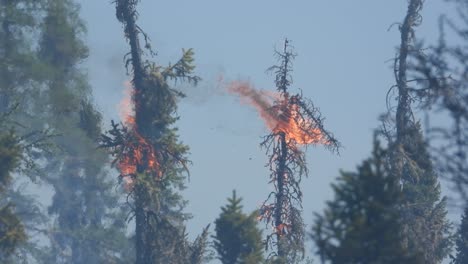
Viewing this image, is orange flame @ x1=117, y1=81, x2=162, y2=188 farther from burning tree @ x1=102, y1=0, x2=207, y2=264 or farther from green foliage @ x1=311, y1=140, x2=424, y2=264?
green foliage @ x1=311, y1=140, x2=424, y2=264

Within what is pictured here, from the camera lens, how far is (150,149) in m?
43.4

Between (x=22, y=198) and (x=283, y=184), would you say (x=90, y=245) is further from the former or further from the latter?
(x=283, y=184)

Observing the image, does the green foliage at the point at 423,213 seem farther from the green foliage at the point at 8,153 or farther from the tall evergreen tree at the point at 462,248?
the green foliage at the point at 8,153

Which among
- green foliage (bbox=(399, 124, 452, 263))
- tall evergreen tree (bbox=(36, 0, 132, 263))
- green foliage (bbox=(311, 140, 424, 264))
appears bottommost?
green foliage (bbox=(311, 140, 424, 264))

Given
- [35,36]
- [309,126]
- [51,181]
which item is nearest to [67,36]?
[35,36]

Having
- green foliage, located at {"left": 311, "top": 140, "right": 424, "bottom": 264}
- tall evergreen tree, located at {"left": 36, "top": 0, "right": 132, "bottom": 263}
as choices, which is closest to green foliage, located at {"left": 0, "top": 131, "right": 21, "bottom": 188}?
green foliage, located at {"left": 311, "top": 140, "right": 424, "bottom": 264}

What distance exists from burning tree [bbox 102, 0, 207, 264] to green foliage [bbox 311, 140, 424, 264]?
664 inches

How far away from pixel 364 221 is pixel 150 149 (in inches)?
777

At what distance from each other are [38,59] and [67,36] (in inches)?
153

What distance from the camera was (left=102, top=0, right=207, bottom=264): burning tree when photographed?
42125 millimetres

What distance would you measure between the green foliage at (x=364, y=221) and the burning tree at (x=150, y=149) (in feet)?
55.3

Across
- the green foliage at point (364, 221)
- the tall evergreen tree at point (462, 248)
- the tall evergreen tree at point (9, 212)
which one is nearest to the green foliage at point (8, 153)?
the tall evergreen tree at point (9, 212)

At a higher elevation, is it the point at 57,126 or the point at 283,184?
the point at 57,126

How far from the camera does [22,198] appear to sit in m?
81.8
